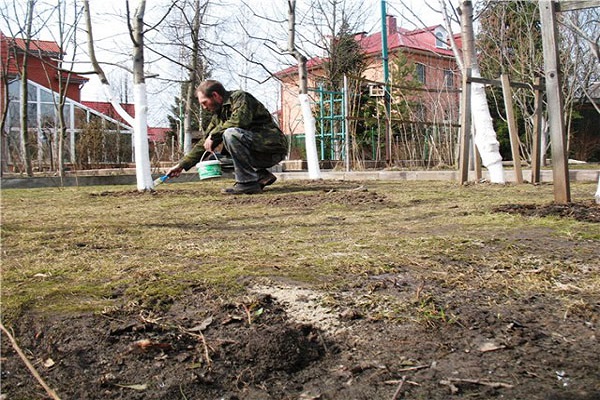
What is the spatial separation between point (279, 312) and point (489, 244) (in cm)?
151

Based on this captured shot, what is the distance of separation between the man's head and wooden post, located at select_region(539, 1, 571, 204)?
345cm

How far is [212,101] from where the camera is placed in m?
6.50

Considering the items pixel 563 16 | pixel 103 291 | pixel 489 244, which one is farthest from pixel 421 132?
pixel 103 291

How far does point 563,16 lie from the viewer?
13.0 meters

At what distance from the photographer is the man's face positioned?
645cm

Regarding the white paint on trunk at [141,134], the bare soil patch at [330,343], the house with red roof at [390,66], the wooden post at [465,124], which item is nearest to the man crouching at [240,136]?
the white paint on trunk at [141,134]

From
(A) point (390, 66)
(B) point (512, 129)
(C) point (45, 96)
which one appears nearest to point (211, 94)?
(B) point (512, 129)

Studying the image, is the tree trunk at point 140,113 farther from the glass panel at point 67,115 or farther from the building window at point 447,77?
the glass panel at point 67,115

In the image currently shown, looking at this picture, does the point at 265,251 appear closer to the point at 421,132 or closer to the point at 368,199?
the point at 368,199

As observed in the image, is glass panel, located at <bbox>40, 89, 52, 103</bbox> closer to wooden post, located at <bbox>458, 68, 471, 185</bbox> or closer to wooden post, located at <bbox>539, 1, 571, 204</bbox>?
wooden post, located at <bbox>458, 68, 471, 185</bbox>

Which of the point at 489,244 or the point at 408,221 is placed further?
the point at 408,221

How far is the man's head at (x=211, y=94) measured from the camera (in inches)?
253

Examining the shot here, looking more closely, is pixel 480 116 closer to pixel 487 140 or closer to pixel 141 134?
pixel 487 140

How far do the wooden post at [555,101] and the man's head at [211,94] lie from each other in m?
3.45
